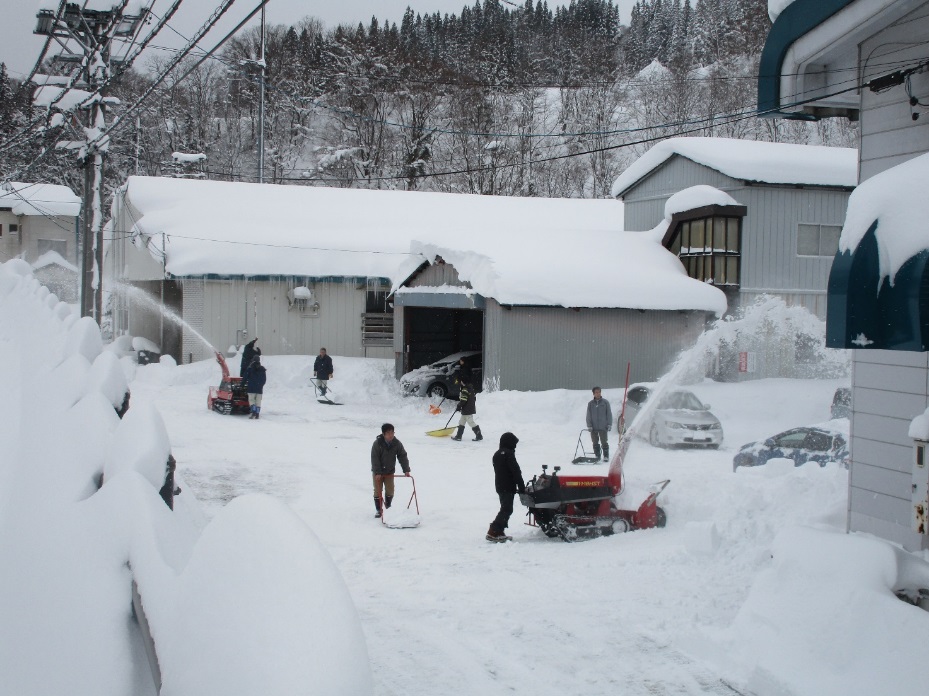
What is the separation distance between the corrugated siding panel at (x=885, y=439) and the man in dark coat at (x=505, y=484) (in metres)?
4.41

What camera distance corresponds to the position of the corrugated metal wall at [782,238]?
27.0m

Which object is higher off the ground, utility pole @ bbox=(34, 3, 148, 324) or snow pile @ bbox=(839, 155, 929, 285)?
utility pole @ bbox=(34, 3, 148, 324)

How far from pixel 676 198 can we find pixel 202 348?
18.1 metres

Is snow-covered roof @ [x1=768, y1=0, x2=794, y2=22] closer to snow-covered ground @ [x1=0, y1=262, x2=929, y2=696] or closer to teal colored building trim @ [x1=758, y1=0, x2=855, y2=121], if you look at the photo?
teal colored building trim @ [x1=758, y1=0, x2=855, y2=121]

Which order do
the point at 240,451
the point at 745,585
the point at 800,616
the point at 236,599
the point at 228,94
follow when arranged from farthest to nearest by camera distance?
1. the point at 228,94
2. the point at 240,451
3. the point at 745,585
4. the point at 800,616
5. the point at 236,599

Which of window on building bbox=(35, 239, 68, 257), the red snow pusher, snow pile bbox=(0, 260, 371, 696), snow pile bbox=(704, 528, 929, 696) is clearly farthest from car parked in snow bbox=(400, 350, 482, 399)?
window on building bbox=(35, 239, 68, 257)

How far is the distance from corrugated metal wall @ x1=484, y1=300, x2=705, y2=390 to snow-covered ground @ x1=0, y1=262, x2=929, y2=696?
357cm

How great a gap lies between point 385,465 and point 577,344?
41.0 feet

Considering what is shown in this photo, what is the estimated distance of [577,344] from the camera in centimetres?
2461

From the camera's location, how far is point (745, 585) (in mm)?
8766

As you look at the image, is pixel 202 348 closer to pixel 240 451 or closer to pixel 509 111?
pixel 240 451

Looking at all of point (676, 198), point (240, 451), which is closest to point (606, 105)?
point (676, 198)

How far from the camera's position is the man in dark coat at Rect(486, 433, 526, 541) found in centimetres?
1162

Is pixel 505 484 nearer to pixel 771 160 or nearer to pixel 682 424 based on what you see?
pixel 682 424
